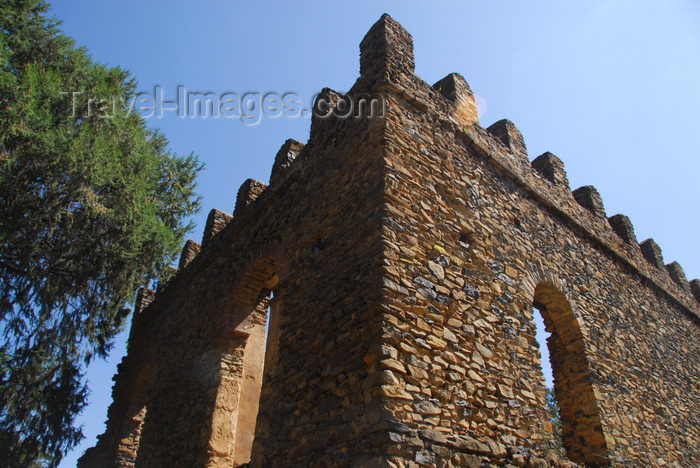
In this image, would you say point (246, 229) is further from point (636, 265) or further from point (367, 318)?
point (636, 265)

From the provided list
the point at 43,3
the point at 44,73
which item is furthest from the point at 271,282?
the point at 43,3

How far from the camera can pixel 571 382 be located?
19.6 feet

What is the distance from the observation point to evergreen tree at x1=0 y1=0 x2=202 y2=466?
8156 mm

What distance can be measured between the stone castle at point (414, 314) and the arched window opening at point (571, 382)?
0.02 meters

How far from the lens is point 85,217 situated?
8641 millimetres

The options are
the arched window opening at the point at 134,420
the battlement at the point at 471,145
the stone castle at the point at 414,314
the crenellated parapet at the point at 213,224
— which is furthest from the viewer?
the arched window opening at the point at 134,420

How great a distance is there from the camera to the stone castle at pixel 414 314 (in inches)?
158

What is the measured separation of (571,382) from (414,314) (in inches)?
123

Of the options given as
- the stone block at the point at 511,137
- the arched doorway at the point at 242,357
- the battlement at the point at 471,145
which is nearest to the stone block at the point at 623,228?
the battlement at the point at 471,145

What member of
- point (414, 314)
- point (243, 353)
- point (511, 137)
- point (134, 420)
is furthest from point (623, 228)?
point (134, 420)

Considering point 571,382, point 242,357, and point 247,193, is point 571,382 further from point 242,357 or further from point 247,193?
point 247,193

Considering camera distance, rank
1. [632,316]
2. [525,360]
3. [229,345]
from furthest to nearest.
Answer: [632,316], [229,345], [525,360]

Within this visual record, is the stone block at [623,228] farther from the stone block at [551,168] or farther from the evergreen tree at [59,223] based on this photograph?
the evergreen tree at [59,223]

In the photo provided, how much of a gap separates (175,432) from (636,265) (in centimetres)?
824
